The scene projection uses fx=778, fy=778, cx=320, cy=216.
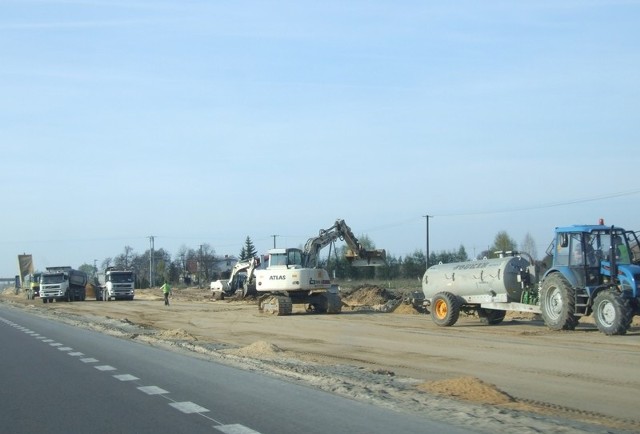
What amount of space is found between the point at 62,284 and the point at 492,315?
167ft

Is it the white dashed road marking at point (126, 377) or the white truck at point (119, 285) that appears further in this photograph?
the white truck at point (119, 285)

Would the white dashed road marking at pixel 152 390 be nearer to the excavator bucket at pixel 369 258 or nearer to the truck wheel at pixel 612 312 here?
the truck wheel at pixel 612 312

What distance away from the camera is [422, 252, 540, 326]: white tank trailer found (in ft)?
81.0

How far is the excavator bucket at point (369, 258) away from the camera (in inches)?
1492

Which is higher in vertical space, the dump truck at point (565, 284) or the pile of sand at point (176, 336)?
the dump truck at point (565, 284)

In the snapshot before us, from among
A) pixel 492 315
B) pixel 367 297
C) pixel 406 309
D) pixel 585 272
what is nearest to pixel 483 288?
pixel 492 315

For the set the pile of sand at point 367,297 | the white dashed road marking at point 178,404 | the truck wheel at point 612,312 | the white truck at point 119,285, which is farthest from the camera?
the white truck at point 119,285

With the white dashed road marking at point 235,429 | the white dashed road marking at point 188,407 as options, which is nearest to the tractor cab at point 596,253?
the white dashed road marking at point 188,407

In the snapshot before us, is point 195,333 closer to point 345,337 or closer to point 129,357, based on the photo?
point 345,337

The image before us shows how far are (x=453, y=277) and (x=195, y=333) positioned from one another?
9292mm

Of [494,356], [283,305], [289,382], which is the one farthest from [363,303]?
[289,382]

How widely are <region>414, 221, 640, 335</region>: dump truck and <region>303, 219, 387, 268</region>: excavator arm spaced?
1089 centimetres

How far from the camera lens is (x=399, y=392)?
11.5m

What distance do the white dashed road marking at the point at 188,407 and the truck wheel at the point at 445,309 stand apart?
16.5 metres
